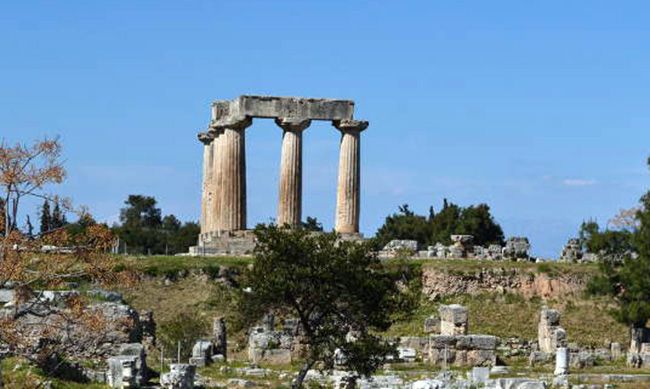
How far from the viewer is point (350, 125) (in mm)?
67688

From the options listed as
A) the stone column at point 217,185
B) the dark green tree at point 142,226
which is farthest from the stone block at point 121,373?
the dark green tree at point 142,226

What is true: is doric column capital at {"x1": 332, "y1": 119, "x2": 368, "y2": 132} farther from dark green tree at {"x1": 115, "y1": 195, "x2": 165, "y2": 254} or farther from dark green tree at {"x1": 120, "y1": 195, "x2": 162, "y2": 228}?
dark green tree at {"x1": 120, "y1": 195, "x2": 162, "y2": 228}

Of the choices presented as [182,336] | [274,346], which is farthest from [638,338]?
[182,336]

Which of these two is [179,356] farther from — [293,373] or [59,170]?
[59,170]

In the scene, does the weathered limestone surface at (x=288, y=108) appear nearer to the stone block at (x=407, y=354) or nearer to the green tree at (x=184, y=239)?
the stone block at (x=407, y=354)

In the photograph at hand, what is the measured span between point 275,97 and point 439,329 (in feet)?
59.0

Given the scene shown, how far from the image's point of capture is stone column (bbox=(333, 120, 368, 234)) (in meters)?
68.0

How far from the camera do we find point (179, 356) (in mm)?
41688

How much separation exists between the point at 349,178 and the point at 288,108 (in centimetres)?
425

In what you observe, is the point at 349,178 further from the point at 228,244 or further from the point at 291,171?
the point at 228,244

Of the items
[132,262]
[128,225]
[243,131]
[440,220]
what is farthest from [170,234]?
[132,262]

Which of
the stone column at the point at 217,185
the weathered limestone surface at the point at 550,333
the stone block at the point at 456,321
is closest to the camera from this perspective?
the weathered limestone surface at the point at 550,333

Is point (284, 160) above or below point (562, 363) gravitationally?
above

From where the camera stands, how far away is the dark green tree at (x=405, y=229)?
4021 inches
